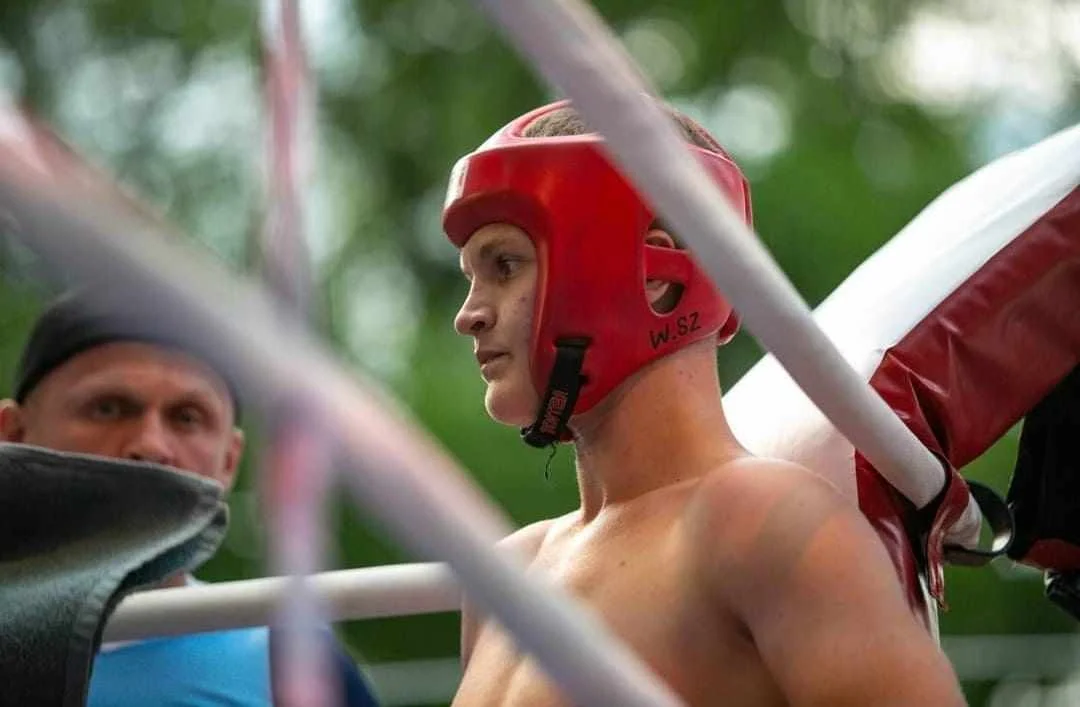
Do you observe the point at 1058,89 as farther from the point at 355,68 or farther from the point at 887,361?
the point at 887,361

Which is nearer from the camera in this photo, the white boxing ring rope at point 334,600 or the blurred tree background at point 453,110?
the white boxing ring rope at point 334,600

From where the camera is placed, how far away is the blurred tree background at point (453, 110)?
262 inches

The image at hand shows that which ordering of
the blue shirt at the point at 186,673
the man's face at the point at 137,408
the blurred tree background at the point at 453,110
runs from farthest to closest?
the blurred tree background at the point at 453,110
the man's face at the point at 137,408
the blue shirt at the point at 186,673

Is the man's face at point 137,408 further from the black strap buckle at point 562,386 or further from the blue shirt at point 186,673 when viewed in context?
the black strap buckle at point 562,386

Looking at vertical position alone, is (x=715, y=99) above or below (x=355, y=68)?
below

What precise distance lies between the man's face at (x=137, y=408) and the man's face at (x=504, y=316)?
60 centimetres

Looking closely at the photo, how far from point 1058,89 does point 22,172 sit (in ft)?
22.3

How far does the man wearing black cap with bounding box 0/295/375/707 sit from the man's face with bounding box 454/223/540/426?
53cm

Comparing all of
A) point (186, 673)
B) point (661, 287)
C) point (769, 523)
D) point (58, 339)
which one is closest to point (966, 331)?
point (661, 287)

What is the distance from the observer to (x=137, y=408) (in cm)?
177

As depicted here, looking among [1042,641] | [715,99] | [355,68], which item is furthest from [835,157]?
[1042,641]

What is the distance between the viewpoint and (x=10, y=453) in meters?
1.18

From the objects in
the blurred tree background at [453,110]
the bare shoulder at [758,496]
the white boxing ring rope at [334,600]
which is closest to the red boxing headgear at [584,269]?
the bare shoulder at [758,496]

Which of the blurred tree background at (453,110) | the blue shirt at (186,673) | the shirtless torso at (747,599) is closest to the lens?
the shirtless torso at (747,599)
